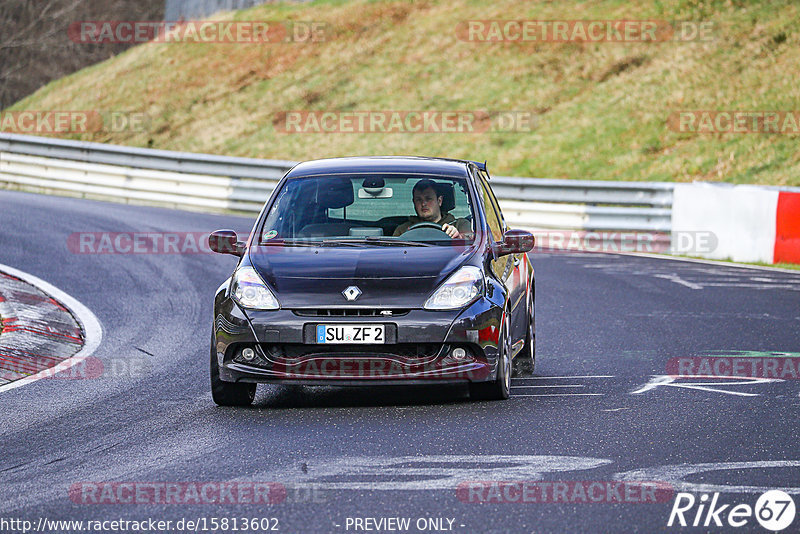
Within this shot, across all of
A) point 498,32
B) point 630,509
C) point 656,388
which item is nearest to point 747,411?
point 656,388

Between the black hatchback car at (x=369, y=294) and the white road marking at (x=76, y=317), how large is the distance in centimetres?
180

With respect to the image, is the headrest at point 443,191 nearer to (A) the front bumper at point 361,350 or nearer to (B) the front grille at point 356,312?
(A) the front bumper at point 361,350

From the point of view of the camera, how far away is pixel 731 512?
5.47 metres

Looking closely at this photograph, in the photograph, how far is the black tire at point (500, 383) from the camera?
318 inches

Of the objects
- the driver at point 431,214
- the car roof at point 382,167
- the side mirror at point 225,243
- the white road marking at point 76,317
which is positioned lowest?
the white road marking at point 76,317

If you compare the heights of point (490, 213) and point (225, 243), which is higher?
point (490, 213)

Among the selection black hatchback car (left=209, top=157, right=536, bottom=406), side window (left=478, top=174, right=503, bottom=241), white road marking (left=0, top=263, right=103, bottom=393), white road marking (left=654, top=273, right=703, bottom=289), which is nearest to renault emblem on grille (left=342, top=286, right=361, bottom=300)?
black hatchback car (left=209, top=157, right=536, bottom=406)

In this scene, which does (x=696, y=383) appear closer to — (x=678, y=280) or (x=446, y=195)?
(x=446, y=195)

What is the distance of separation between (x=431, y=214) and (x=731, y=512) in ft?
13.0

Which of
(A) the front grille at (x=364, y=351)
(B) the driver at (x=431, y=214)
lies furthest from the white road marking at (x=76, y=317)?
(B) the driver at (x=431, y=214)

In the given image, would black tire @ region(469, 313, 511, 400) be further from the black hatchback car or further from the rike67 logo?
the rike67 logo

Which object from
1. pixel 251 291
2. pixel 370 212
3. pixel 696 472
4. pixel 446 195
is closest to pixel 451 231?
pixel 446 195

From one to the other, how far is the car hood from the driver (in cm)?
36

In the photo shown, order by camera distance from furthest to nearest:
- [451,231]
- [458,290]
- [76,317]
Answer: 1. [76,317]
2. [451,231]
3. [458,290]
